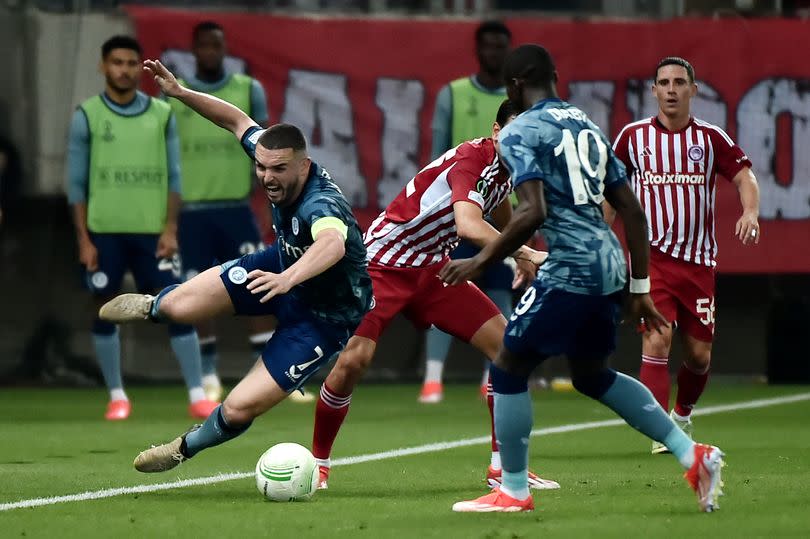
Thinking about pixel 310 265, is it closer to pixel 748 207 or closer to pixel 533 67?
pixel 533 67

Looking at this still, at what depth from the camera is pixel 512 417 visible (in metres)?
6.97

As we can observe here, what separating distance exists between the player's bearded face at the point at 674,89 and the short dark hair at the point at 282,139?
2.98 metres

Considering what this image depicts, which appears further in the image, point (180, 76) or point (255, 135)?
point (180, 76)

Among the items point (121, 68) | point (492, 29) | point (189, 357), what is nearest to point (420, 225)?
point (189, 357)

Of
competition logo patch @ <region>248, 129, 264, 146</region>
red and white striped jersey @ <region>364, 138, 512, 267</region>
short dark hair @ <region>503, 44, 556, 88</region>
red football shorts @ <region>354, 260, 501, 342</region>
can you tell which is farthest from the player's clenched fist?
short dark hair @ <region>503, 44, 556, 88</region>

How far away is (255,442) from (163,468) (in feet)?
8.34

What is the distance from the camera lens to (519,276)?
27.3 feet

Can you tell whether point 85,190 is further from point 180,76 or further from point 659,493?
point 659,493

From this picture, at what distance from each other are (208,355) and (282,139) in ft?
19.2

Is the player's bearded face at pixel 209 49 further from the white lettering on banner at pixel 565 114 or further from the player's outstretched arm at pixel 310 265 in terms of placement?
the white lettering on banner at pixel 565 114

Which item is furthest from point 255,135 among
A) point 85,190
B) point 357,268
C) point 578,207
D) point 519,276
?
point 85,190

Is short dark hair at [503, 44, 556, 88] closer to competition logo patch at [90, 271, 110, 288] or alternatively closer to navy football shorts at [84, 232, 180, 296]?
navy football shorts at [84, 232, 180, 296]

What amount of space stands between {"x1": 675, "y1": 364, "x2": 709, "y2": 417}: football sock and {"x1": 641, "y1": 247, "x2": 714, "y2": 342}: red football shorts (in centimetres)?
20

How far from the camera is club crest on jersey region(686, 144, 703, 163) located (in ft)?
32.9
